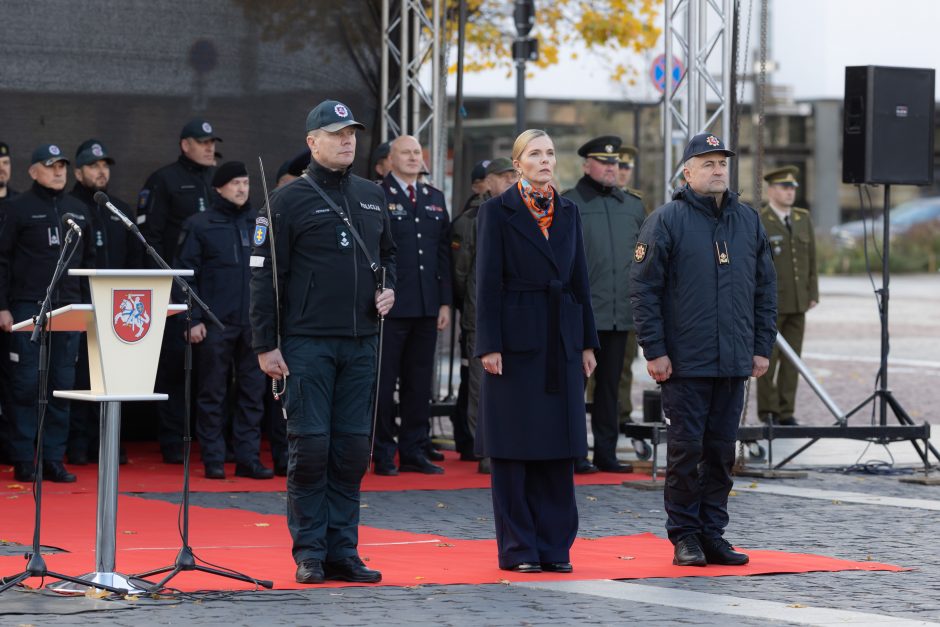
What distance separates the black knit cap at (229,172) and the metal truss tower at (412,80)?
6.90ft

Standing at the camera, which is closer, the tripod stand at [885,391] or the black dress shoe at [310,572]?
the black dress shoe at [310,572]

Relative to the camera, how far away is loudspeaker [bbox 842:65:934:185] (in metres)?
12.1

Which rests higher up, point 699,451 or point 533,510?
point 699,451

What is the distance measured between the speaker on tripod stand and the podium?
6.76 metres

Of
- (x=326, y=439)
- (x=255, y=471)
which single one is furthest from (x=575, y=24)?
(x=326, y=439)

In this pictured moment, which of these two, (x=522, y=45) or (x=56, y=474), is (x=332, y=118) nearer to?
(x=56, y=474)

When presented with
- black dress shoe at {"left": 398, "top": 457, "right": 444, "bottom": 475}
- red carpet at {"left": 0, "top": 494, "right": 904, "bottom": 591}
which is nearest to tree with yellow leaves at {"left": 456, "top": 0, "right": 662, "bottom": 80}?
black dress shoe at {"left": 398, "top": 457, "right": 444, "bottom": 475}

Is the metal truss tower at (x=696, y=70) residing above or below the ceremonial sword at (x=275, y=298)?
above

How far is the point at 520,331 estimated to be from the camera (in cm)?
755

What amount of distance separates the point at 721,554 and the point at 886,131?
538 cm

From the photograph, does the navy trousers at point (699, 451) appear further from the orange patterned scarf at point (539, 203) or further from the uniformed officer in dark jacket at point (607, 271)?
the uniformed officer in dark jacket at point (607, 271)

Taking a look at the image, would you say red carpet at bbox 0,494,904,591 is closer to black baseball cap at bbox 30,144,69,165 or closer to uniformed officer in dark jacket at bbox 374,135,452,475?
uniformed officer in dark jacket at bbox 374,135,452,475

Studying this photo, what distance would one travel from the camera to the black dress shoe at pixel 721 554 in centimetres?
771

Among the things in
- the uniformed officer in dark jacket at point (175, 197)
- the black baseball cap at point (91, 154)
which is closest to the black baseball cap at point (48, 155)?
the black baseball cap at point (91, 154)
